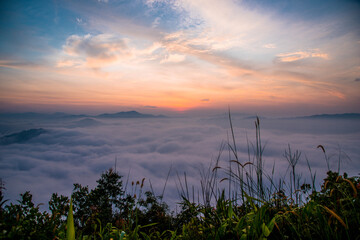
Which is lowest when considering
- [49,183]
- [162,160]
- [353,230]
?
[49,183]

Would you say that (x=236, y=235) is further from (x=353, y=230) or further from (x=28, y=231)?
(x=28, y=231)

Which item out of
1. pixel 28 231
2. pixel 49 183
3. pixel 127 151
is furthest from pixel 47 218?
pixel 127 151

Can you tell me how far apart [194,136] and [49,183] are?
426 feet

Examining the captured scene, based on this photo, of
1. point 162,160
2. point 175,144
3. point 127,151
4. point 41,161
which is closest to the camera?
point 162,160

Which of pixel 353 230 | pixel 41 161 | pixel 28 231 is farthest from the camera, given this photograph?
pixel 41 161

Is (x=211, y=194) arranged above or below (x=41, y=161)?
above

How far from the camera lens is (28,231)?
4.46 ft

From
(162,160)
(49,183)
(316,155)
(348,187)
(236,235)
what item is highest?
(348,187)

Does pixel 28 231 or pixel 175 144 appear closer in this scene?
pixel 28 231

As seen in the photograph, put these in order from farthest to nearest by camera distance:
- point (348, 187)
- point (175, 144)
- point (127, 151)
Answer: point (175, 144), point (127, 151), point (348, 187)

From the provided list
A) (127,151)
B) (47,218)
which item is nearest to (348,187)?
(47,218)

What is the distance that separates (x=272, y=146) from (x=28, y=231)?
160524 mm

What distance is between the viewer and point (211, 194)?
7.27 feet

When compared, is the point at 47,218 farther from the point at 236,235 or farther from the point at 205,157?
the point at 205,157
